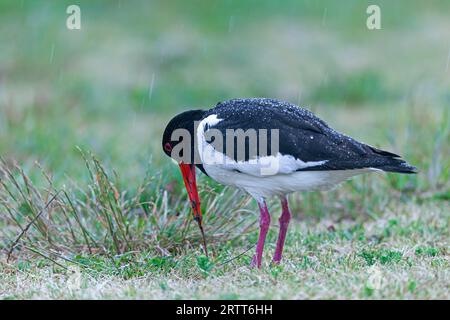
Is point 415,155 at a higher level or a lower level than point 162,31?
lower

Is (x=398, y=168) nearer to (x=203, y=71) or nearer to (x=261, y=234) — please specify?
(x=261, y=234)

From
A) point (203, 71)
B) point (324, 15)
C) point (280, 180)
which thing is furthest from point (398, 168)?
point (324, 15)

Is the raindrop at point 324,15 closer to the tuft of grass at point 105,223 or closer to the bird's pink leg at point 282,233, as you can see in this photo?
the tuft of grass at point 105,223

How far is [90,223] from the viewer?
5992mm

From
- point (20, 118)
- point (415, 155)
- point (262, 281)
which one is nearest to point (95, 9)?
point (20, 118)

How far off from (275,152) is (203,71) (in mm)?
7164

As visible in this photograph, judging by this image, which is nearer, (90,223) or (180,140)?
(180,140)

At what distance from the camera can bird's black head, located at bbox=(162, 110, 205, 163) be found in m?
5.38

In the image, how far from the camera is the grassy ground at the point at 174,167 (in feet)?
16.5

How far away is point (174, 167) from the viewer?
21.0ft

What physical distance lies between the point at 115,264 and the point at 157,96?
602cm

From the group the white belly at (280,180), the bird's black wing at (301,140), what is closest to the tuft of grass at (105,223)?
the white belly at (280,180)

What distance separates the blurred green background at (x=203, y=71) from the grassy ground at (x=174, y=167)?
3 cm
